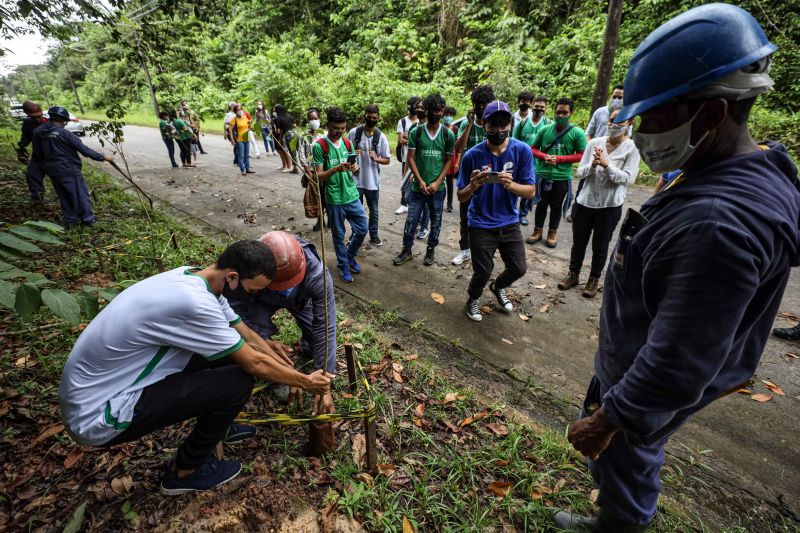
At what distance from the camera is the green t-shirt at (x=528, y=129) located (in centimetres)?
598

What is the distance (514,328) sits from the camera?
4.03m

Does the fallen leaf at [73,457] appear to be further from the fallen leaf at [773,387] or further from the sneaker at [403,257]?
the fallen leaf at [773,387]

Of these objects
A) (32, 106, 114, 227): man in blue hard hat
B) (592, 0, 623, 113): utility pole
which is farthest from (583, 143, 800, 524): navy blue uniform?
(592, 0, 623, 113): utility pole

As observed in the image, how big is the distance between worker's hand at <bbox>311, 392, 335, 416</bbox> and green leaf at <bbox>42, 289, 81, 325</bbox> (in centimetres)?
135

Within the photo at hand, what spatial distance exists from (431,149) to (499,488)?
4.12 metres

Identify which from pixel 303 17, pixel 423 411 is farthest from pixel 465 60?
pixel 423 411

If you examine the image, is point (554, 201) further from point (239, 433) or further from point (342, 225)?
point (239, 433)

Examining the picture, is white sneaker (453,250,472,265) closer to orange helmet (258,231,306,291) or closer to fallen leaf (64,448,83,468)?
orange helmet (258,231,306,291)

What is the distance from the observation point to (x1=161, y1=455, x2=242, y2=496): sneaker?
85.3 inches

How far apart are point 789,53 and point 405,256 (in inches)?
518

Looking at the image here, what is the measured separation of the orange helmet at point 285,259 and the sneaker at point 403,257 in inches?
115

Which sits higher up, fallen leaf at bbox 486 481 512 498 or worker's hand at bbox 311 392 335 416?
worker's hand at bbox 311 392 335 416

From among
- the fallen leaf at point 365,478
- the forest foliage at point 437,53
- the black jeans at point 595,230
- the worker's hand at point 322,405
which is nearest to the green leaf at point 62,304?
the worker's hand at point 322,405

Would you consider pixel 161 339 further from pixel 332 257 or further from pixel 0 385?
pixel 332 257
